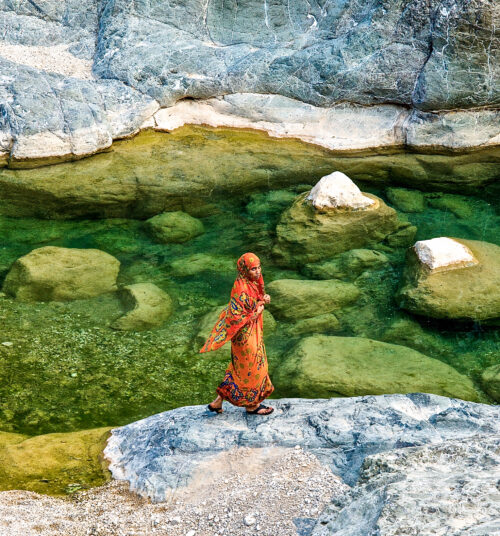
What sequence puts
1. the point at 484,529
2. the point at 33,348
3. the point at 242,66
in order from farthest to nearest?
the point at 242,66
the point at 33,348
the point at 484,529

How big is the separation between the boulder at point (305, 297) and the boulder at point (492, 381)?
86.9 inches

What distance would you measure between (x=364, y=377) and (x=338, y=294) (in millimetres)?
2145

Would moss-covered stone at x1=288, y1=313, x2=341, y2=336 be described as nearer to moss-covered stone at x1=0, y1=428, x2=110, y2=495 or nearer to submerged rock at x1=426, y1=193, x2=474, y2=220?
moss-covered stone at x1=0, y1=428, x2=110, y2=495

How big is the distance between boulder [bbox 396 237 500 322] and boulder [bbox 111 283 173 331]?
326 centimetres

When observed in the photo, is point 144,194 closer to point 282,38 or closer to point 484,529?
point 282,38

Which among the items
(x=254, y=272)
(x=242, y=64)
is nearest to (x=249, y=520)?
(x=254, y=272)

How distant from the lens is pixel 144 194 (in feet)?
41.5

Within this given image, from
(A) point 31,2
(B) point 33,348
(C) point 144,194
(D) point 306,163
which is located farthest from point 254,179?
(A) point 31,2

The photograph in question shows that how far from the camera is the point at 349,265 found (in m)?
10.5

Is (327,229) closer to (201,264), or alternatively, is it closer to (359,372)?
(201,264)

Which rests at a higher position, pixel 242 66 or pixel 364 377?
pixel 242 66

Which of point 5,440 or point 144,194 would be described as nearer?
point 5,440

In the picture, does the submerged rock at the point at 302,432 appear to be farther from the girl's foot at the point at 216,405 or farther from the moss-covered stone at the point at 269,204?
the moss-covered stone at the point at 269,204

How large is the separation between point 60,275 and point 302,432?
515cm
